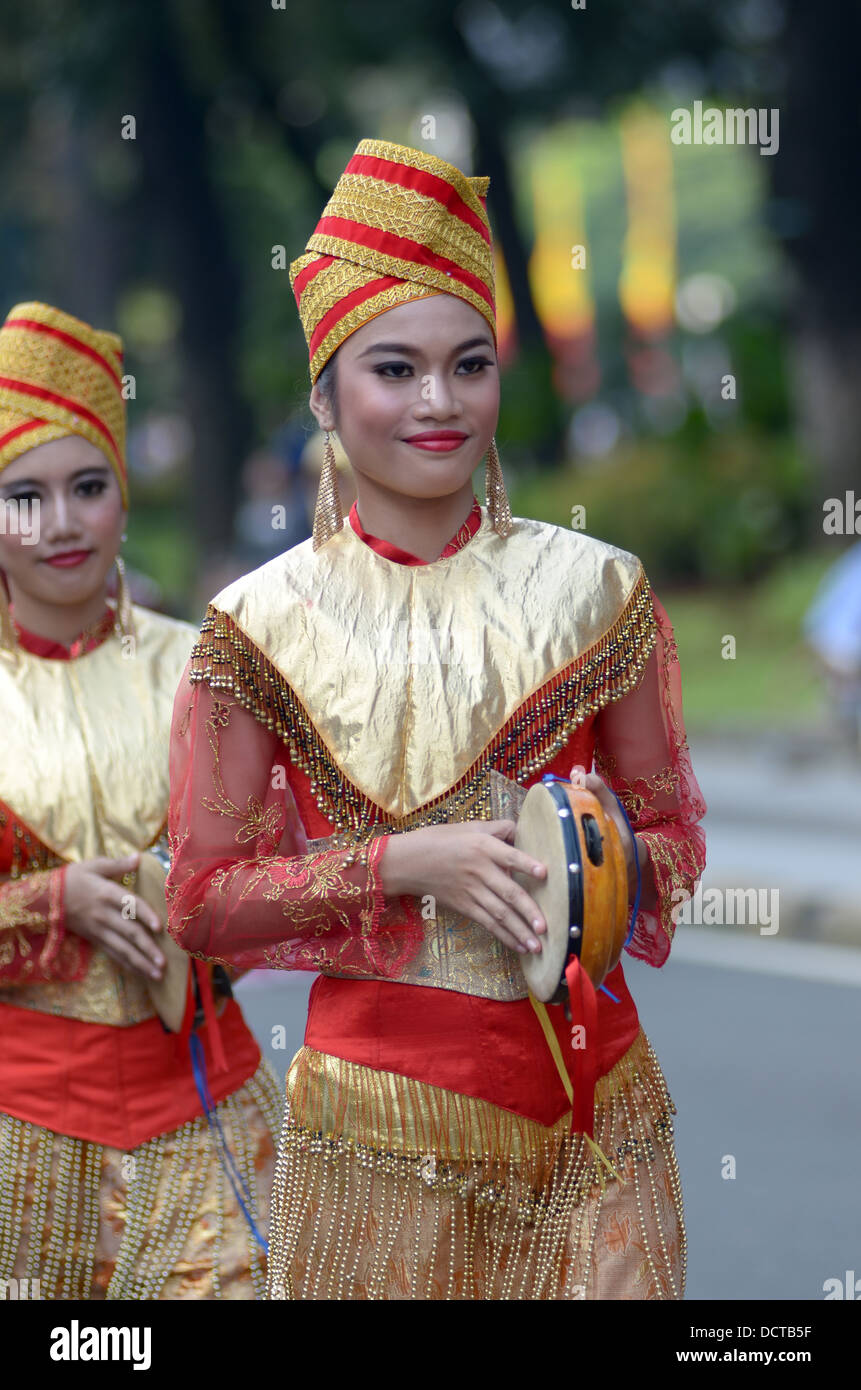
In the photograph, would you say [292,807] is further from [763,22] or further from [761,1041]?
[763,22]

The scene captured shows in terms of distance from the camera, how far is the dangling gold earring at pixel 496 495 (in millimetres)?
3010

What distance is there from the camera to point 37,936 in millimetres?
3752

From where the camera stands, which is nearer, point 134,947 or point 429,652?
point 429,652

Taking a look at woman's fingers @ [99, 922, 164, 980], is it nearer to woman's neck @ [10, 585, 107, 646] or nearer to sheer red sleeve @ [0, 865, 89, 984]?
sheer red sleeve @ [0, 865, 89, 984]

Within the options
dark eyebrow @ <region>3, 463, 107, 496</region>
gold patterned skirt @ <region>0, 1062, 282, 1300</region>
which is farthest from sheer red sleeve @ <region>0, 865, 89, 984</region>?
dark eyebrow @ <region>3, 463, 107, 496</region>

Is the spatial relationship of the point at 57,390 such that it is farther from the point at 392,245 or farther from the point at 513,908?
the point at 513,908

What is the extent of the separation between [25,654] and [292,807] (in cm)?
113

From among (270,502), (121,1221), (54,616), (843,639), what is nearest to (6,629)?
(54,616)

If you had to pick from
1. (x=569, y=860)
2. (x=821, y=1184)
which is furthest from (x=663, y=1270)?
(x=821, y=1184)

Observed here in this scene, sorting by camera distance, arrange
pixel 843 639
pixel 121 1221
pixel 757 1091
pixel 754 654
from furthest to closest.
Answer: pixel 754 654, pixel 843 639, pixel 757 1091, pixel 121 1221

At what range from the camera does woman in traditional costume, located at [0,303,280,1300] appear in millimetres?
3756

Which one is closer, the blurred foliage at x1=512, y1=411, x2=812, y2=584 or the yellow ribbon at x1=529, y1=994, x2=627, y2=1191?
the yellow ribbon at x1=529, y1=994, x2=627, y2=1191

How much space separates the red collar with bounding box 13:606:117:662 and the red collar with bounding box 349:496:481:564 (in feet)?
3.68

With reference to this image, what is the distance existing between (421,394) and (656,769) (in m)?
0.63
